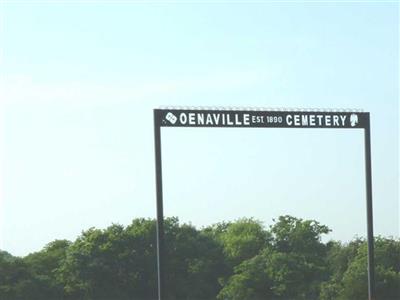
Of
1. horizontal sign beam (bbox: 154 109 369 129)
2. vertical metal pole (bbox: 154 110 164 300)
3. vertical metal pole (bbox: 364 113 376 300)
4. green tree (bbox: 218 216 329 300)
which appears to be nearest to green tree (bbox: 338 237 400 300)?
green tree (bbox: 218 216 329 300)

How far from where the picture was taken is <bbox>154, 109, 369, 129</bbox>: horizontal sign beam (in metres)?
Answer: 13.7

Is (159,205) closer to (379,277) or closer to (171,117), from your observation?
(171,117)

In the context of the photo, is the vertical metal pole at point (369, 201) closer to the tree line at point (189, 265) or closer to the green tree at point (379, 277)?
the green tree at point (379, 277)

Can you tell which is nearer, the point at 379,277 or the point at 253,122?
the point at 253,122

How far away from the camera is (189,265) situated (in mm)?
49719

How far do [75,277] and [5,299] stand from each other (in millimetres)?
6384

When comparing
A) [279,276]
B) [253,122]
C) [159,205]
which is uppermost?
[253,122]

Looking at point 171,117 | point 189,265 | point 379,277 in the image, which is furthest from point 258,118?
point 189,265

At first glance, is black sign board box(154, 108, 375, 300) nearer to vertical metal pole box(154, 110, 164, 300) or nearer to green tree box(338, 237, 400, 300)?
vertical metal pole box(154, 110, 164, 300)

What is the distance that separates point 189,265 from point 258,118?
1436 inches

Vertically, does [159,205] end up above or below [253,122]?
below

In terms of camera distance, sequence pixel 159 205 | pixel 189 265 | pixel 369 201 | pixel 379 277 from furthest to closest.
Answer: pixel 189 265
pixel 379 277
pixel 369 201
pixel 159 205

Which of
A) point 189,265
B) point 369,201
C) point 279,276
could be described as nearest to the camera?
point 369,201

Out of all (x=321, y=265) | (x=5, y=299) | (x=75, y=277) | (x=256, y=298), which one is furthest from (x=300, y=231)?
(x=5, y=299)
